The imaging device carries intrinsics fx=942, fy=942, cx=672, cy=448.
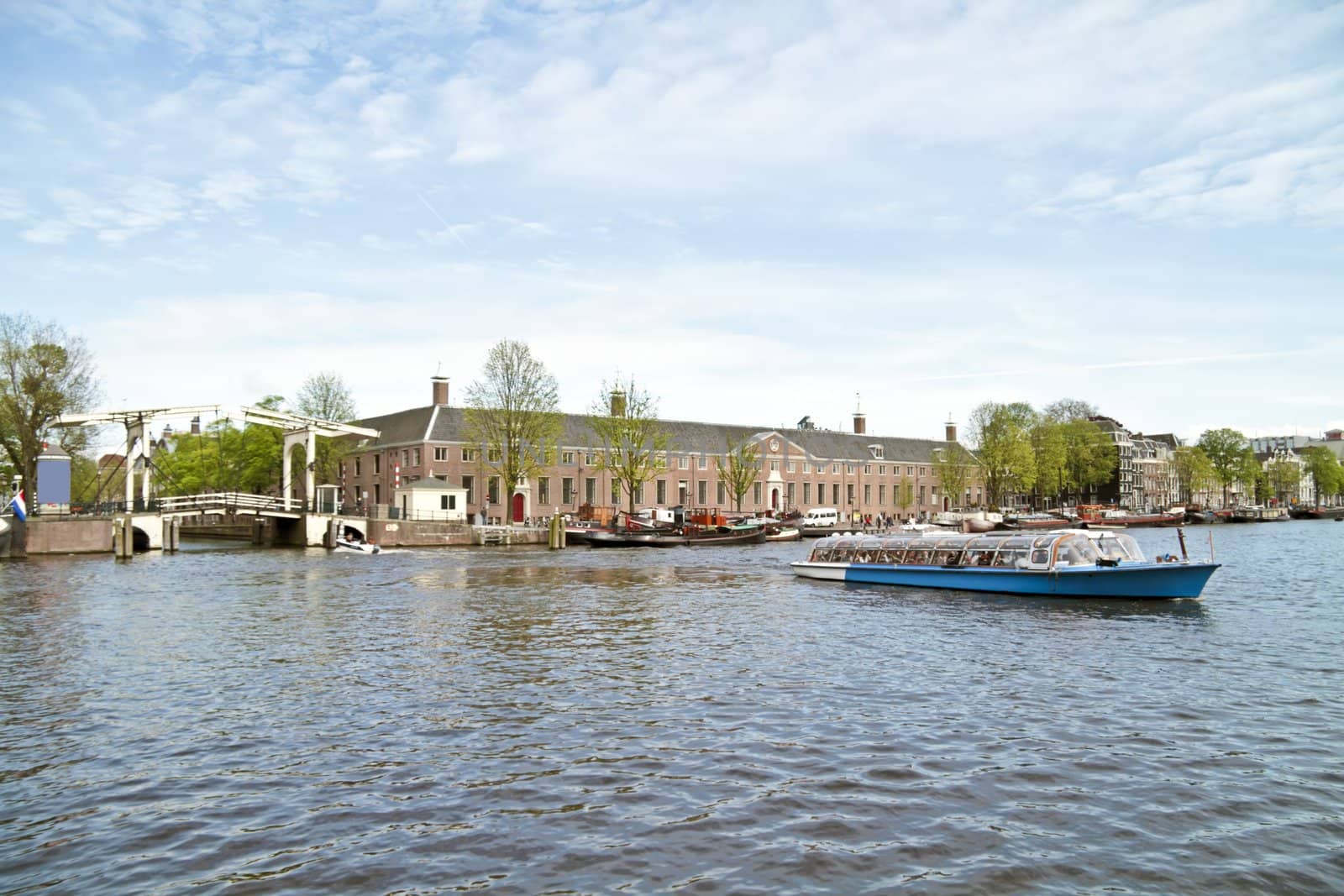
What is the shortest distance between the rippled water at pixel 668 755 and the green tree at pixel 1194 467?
12204cm

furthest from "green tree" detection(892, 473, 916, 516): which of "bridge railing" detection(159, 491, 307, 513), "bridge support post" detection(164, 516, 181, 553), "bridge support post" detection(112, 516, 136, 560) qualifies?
"bridge support post" detection(112, 516, 136, 560)

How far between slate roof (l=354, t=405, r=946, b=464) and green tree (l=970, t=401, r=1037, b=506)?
13223 millimetres

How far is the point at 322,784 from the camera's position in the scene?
11.1 m

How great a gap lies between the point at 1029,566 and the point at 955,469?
86.6 meters

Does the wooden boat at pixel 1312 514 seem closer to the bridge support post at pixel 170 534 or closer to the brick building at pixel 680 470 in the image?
the brick building at pixel 680 470

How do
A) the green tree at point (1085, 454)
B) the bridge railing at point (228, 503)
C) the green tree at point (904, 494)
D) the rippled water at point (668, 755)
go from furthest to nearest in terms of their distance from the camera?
1. the green tree at point (904, 494)
2. the green tree at point (1085, 454)
3. the bridge railing at point (228, 503)
4. the rippled water at point (668, 755)

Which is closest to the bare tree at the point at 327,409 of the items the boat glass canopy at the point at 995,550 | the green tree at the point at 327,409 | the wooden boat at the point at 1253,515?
the green tree at the point at 327,409

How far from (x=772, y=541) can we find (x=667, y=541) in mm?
12247

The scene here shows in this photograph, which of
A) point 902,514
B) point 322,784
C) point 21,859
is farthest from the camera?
point 902,514

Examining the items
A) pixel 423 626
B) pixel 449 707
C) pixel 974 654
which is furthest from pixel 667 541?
pixel 449 707

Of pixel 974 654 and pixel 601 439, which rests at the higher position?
pixel 601 439

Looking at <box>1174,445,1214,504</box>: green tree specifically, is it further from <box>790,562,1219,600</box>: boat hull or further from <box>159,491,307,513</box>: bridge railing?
<box>159,491,307,513</box>: bridge railing

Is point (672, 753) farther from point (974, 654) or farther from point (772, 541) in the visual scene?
point (772, 541)

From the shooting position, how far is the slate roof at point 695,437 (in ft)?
284
